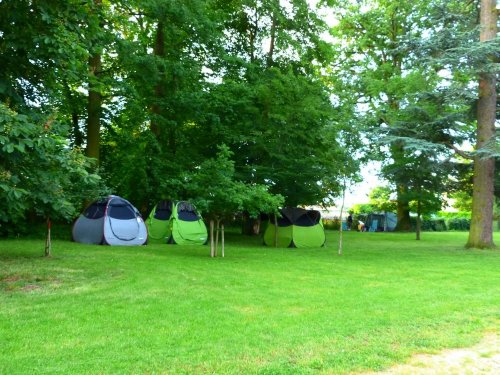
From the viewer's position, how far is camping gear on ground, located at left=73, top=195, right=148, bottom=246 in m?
15.3

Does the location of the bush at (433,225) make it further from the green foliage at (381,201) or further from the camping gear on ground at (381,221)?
the green foliage at (381,201)

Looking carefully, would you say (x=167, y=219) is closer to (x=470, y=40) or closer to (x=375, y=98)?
(x=375, y=98)

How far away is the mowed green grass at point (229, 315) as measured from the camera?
4.12 meters

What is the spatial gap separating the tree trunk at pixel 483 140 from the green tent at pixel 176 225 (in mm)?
9115

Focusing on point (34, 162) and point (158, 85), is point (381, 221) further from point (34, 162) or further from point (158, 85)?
point (34, 162)

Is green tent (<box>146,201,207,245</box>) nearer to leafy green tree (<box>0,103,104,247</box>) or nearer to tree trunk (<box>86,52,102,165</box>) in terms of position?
tree trunk (<box>86,52,102,165</box>)

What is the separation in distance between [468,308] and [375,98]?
35.8 ft

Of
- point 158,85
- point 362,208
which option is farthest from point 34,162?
point 362,208

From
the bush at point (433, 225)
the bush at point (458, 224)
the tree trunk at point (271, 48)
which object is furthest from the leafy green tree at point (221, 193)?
the bush at point (458, 224)

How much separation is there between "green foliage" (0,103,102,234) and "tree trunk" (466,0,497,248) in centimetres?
1263

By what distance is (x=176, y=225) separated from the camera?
16.8 metres

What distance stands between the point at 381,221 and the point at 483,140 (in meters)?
23.0

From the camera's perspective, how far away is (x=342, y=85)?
17453mm

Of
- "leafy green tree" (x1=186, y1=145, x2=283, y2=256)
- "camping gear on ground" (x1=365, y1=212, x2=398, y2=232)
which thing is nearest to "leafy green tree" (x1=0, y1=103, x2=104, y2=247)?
"leafy green tree" (x1=186, y1=145, x2=283, y2=256)
